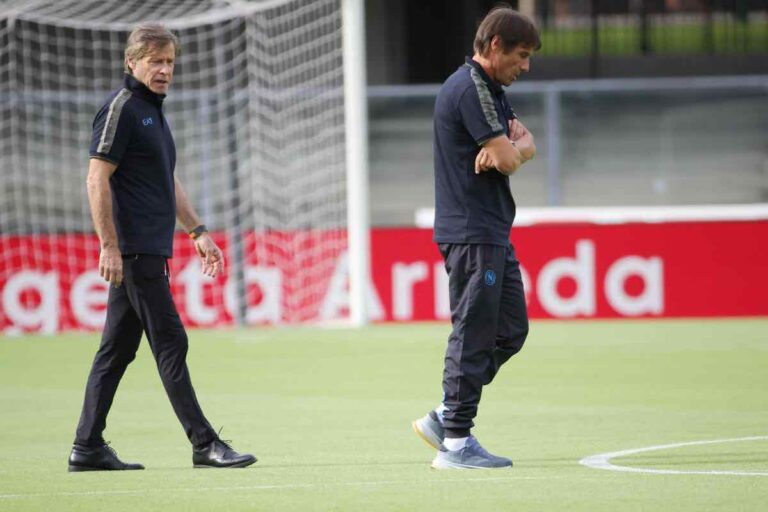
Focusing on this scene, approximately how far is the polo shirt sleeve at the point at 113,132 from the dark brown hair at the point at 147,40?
0.74 ft

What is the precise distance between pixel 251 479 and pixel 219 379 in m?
5.16

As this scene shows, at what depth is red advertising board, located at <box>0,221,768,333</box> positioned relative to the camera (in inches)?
652

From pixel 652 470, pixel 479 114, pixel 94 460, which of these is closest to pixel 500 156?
pixel 479 114

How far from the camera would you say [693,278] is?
1666 centimetres

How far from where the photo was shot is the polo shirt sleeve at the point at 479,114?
6.67 meters

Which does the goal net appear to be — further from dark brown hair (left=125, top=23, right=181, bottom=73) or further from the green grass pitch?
dark brown hair (left=125, top=23, right=181, bottom=73)

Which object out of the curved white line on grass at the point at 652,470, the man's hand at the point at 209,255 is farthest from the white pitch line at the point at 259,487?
the man's hand at the point at 209,255

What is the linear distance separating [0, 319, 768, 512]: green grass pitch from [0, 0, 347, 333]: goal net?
0.85m

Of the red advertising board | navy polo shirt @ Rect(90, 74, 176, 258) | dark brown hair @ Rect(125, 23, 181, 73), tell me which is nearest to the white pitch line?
navy polo shirt @ Rect(90, 74, 176, 258)

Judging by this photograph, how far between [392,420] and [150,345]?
2.38m

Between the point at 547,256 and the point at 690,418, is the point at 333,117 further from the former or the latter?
the point at 690,418

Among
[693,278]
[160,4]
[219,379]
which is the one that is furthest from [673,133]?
[219,379]

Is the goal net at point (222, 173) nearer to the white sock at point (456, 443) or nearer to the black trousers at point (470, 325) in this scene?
the black trousers at point (470, 325)

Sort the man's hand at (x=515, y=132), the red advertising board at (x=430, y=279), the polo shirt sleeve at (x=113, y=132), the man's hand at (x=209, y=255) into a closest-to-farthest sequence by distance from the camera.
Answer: the man's hand at (x=515, y=132) < the polo shirt sleeve at (x=113, y=132) < the man's hand at (x=209, y=255) < the red advertising board at (x=430, y=279)
